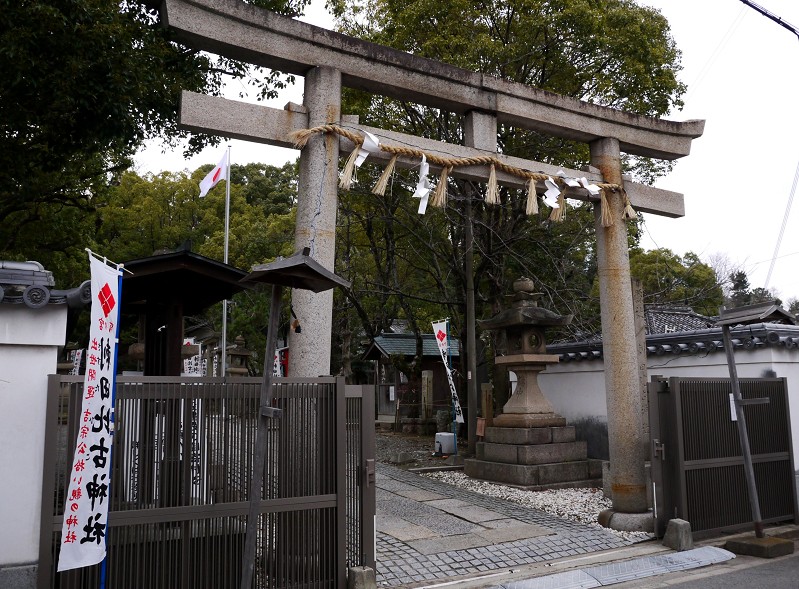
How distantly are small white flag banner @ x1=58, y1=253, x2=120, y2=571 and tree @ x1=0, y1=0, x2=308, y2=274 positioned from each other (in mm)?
4589

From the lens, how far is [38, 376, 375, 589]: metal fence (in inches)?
189

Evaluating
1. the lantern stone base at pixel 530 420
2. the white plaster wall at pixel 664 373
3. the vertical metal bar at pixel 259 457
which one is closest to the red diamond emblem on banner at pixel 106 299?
the vertical metal bar at pixel 259 457

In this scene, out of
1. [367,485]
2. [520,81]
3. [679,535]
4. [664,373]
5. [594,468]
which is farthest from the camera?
[520,81]

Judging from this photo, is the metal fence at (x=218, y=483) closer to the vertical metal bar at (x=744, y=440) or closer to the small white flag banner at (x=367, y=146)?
the small white flag banner at (x=367, y=146)

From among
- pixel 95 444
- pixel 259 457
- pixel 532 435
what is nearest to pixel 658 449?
pixel 532 435

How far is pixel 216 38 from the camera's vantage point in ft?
21.6

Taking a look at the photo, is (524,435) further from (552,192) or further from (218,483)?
(218,483)

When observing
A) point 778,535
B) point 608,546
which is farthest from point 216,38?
point 778,535

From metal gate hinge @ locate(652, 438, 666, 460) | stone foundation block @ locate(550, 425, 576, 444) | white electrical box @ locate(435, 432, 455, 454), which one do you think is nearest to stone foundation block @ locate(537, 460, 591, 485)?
stone foundation block @ locate(550, 425, 576, 444)

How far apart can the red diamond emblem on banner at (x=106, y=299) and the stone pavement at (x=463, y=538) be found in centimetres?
369

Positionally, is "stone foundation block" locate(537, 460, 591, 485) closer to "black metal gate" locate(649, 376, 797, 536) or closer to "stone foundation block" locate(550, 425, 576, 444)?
"stone foundation block" locate(550, 425, 576, 444)

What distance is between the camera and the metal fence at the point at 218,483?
15.8ft

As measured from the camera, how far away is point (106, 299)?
450cm

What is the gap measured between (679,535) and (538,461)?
4232mm
